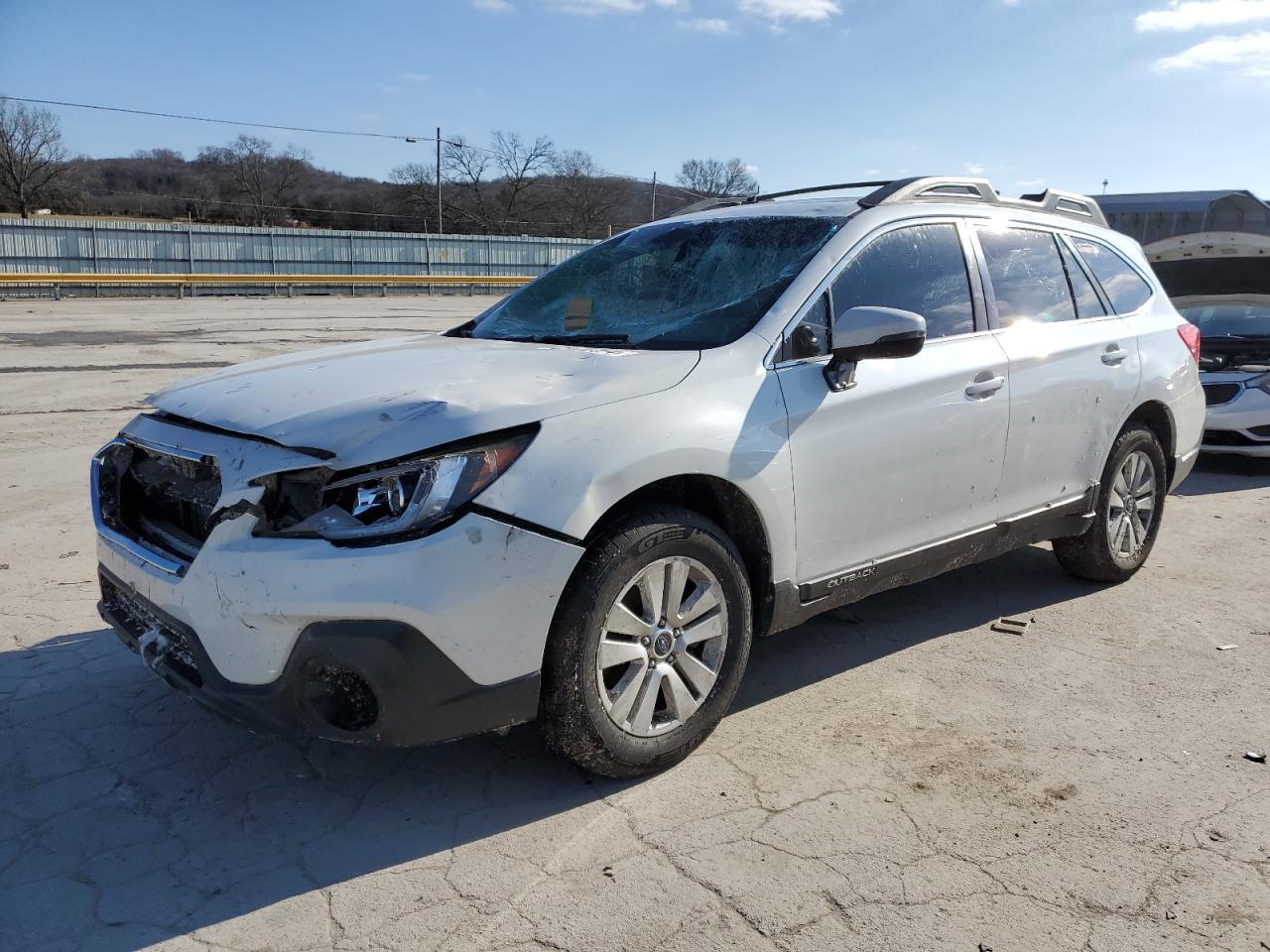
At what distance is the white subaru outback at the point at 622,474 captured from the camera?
9.00ft

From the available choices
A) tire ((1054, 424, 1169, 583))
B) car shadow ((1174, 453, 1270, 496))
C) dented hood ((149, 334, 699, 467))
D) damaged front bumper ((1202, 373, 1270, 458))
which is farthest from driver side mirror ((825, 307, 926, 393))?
damaged front bumper ((1202, 373, 1270, 458))

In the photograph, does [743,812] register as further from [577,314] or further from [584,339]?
[577,314]

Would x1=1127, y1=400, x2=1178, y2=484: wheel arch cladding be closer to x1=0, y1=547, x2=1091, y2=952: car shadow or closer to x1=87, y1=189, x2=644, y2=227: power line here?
x1=0, y1=547, x2=1091, y2=952: car shadow

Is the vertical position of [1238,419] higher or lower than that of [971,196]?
lower

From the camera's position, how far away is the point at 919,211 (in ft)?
13.8

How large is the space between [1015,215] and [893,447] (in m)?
1.68

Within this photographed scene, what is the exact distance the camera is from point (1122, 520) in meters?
5.21

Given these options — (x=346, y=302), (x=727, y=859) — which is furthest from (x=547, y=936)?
(x=346, y=302)

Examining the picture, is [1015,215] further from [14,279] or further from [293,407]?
[14,279]

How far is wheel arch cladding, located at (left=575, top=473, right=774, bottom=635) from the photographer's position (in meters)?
3.21

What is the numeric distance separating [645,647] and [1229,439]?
7.38m

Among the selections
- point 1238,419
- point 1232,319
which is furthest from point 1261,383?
point 1232,319

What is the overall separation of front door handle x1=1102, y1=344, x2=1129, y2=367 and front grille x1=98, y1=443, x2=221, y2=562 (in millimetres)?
3930

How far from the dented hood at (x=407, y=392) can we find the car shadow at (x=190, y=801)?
1113 millimetres
